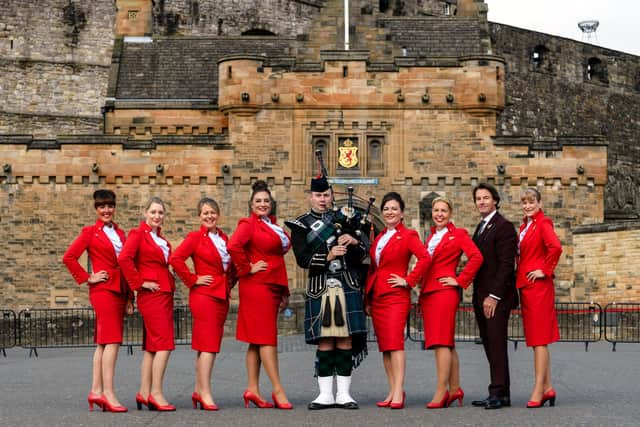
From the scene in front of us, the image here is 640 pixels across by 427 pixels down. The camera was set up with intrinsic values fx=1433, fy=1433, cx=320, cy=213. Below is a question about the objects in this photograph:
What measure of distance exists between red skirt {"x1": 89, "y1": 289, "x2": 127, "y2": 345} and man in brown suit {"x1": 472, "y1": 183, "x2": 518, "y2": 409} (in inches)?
131

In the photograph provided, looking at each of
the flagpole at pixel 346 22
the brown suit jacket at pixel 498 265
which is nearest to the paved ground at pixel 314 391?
the brown suit jacket at pixel 498 265

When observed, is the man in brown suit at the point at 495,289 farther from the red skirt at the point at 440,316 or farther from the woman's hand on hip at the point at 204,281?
the woman's hand on hip at the point at 204,281

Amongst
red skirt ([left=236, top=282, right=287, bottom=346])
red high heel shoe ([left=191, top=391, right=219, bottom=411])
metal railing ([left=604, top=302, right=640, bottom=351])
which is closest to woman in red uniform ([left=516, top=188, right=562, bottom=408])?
red skirt ([left=236, top=282, right=287, bottom=346])

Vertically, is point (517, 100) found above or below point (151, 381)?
above

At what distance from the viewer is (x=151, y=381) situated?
1303 cm

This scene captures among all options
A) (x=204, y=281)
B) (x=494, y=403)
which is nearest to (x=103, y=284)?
(x=204, y=281)

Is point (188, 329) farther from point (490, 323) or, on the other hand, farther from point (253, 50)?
point (490, 323)

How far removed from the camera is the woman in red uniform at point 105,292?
13.0m

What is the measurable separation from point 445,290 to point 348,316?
96 cm

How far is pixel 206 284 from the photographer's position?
13211 mm

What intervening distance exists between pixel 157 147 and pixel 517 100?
2492 cm

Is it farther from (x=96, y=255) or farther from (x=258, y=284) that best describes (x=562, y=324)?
(x=96, y=255)

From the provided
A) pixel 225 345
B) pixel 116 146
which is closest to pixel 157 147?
pixel 116 146

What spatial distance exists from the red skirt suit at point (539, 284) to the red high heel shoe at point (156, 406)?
332cm
